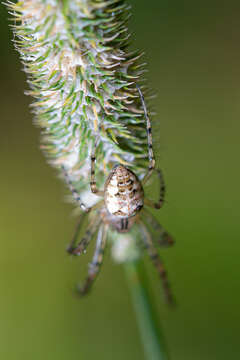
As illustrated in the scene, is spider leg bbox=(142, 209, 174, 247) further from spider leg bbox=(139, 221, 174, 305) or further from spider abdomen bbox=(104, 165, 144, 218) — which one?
spider abdomen bbox=(104, 165, 144, 218)

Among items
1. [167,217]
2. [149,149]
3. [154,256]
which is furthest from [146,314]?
[167,217]

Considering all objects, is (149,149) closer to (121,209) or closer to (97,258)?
(121,209)

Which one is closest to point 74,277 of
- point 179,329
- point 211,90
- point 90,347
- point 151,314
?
point 90,347

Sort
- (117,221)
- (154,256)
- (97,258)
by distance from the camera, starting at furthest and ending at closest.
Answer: (154,256) < (97,258) < (117,221)

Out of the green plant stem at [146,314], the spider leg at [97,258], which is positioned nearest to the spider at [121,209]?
the spider leg at [97,258]

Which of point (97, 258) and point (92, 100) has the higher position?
point (92, 100)

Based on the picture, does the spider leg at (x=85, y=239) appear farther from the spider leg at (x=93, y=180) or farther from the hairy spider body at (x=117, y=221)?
the spider leg at (x=93, y=180)

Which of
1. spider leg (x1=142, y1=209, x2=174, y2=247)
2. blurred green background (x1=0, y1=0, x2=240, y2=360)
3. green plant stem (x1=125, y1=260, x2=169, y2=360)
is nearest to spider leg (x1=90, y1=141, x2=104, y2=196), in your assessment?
spider leg (x1=142, y1=209, x2=174, y2=247)

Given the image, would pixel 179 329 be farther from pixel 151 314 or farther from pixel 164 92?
pixel 164 92
